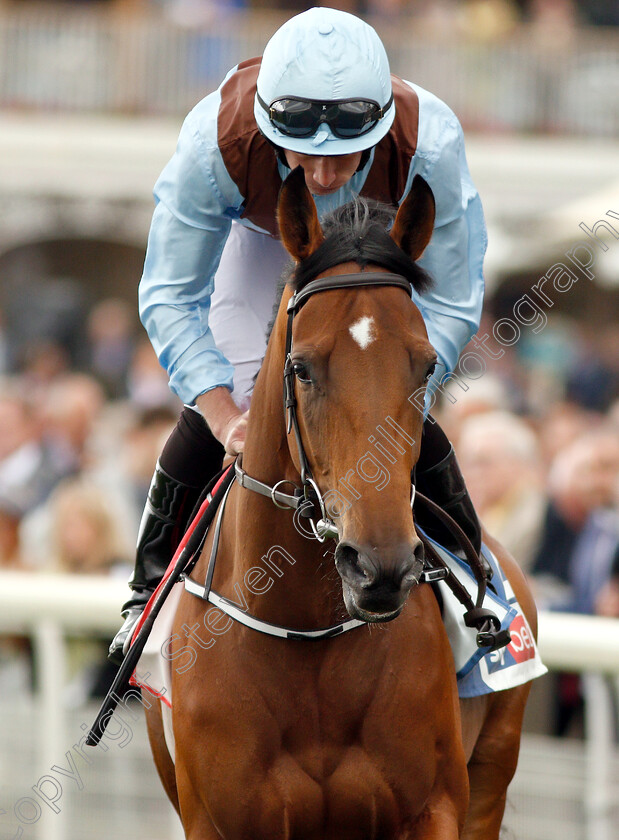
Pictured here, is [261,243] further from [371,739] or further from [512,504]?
[512,504]

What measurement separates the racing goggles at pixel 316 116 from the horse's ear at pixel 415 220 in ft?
1.22

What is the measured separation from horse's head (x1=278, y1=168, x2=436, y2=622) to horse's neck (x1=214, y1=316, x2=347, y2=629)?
0.14m

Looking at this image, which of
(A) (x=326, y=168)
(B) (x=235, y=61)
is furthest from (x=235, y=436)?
(B) (x=235, y=61)

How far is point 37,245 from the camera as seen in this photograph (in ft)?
53.4

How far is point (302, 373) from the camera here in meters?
2.65

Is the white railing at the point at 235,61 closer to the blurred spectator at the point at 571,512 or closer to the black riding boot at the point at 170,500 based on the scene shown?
the blurred spectator at the point at 571,512

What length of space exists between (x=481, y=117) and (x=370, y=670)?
1201 centimetres

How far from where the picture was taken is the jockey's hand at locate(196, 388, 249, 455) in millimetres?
3143

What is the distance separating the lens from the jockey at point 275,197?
3.19 meters

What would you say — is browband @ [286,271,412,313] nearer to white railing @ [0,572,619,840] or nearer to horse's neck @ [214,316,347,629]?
horse's neck @ [214,316,347,629]

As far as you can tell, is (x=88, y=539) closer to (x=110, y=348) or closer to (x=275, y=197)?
(x=275, y=197)

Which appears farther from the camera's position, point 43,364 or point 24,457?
point 43,364

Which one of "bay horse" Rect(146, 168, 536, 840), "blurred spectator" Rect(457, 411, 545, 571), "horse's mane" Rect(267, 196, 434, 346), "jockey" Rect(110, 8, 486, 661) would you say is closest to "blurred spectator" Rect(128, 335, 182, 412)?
"blurred spectator" Rect(457, 411, 545, 571)

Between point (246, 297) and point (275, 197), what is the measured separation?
0.49 meters
